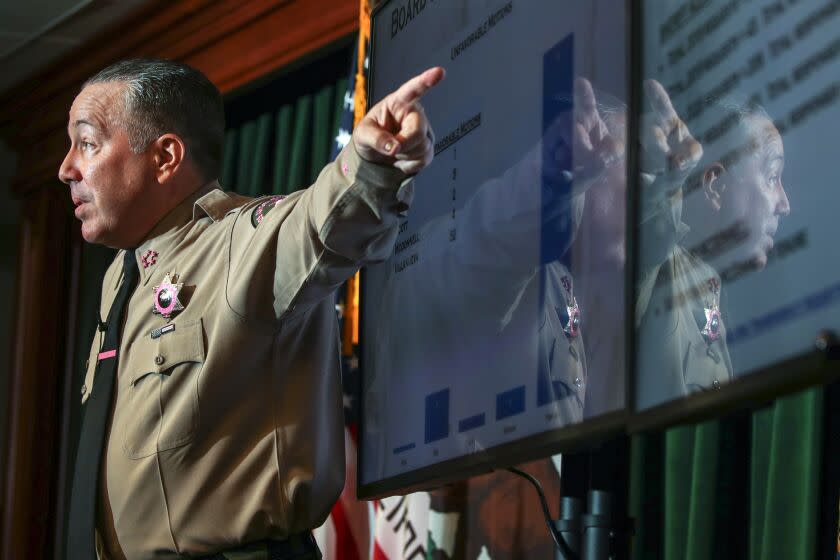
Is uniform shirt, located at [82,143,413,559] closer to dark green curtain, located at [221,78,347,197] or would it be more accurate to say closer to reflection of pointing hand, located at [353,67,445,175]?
reflection of pointing hand, located at [353,67,445,175]

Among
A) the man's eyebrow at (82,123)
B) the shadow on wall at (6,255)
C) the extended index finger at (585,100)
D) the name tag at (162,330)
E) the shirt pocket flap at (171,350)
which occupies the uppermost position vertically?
the shadow on wall at (6,255)

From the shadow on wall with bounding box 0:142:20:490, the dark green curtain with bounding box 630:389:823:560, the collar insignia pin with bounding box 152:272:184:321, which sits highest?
the shadow on wall with bounding box 0:142:20:490

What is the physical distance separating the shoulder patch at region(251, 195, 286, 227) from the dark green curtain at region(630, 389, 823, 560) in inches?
32.9

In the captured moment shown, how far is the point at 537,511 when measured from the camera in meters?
2.62

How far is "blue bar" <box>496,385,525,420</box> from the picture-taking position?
1.53m

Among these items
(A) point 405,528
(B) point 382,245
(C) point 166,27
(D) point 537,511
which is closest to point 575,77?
(B) point 382,245

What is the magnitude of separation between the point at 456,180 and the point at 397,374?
32cm

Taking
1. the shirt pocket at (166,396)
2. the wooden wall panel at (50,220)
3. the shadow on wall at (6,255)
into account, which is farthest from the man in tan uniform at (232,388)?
the shadow on wall at (6,255)

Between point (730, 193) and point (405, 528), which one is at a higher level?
point (730, 193)

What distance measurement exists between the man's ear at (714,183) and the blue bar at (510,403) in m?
0.41

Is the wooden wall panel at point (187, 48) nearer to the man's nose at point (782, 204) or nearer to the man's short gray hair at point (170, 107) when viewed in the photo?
the man's short gray hair at point (170, 107)

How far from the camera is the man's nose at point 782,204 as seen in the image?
1.10 metres

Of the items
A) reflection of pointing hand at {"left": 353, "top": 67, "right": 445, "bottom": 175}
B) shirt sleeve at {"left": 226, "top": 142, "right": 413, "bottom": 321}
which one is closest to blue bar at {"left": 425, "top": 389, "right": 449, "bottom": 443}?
shirt sleeve at {"left": 226, "top": 142, "right": 413, "bottom": 321}

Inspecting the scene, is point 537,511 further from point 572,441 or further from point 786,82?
point 786,82
